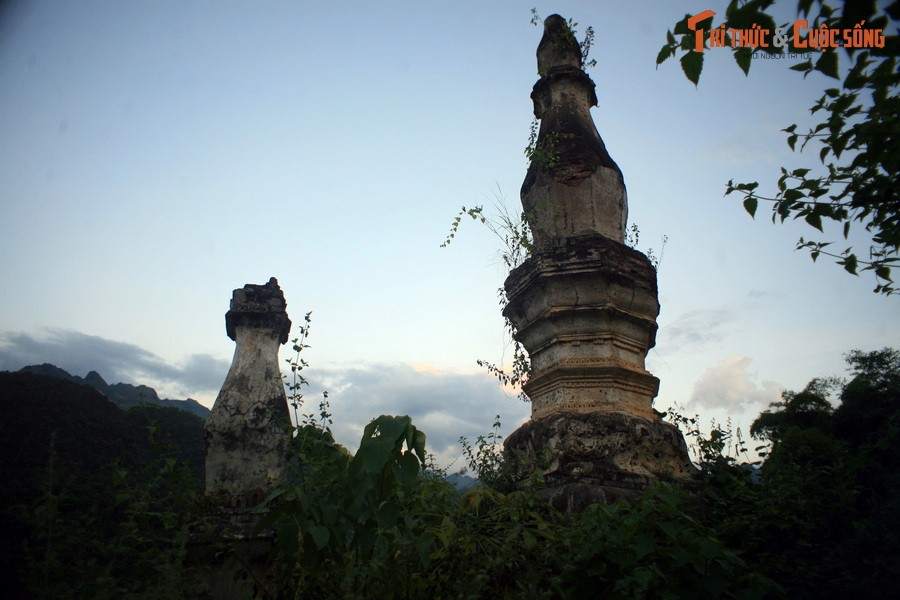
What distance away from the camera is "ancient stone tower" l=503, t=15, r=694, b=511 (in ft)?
10.4

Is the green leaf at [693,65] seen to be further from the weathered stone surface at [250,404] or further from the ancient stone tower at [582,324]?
the weathered stone surface at [250,404]

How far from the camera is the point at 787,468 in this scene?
3.18 meters

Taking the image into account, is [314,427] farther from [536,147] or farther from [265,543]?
[536,147]

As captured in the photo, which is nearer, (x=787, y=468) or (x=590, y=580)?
(x=590, y=580)

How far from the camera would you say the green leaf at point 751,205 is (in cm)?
264

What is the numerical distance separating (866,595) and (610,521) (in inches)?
34.4

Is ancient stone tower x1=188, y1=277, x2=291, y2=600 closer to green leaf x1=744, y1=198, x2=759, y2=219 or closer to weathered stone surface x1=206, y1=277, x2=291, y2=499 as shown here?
weathered stone surface x1=206, y1=277, x2=291, y2=499

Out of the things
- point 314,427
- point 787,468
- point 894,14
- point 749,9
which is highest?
point 749,9

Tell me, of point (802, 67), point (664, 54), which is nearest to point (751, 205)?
point (802, 67)

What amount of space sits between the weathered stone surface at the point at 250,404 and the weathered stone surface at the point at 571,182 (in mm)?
2161

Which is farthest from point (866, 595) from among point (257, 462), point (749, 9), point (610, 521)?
point (257, 462)

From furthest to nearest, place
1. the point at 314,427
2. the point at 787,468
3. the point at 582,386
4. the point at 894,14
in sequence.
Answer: the point at 582,386 < the point at 787,468 < the point at 314,427 < the point at 894,14

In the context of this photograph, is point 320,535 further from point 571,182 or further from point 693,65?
point 571,182

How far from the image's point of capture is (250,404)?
3805 millimetres
